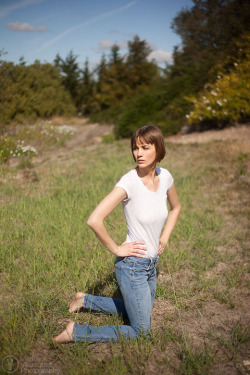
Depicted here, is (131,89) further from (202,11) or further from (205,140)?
(205,140)

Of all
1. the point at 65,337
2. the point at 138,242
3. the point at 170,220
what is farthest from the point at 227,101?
the point at 65,337

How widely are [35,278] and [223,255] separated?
2.28m

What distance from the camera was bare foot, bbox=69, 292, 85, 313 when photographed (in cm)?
232

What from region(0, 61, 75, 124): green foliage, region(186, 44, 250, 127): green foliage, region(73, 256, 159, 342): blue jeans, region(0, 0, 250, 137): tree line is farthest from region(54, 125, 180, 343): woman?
region(186, 44, 250, 127): green foliage

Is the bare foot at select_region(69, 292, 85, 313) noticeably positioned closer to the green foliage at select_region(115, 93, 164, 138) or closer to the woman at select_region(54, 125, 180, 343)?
the woman at select_region(54, 125, 180, 343)

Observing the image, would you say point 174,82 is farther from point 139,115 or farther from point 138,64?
point 138,64

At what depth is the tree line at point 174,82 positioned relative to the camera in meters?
8.88

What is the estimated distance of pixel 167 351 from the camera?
2.13 m

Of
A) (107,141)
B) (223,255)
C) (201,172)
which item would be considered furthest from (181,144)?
(223,255)

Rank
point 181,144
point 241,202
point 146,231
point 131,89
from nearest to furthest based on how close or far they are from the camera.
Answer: point 146,231
point 241,202
point 181,144
point 131,89

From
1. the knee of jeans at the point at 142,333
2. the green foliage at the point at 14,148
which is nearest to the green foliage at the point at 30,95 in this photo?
the green foliage at the point at 14,148

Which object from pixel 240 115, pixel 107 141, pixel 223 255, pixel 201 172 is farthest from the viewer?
pixel 107 141

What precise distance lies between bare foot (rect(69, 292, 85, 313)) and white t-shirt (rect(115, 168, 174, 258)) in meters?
0.66

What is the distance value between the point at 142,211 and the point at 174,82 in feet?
36.9
